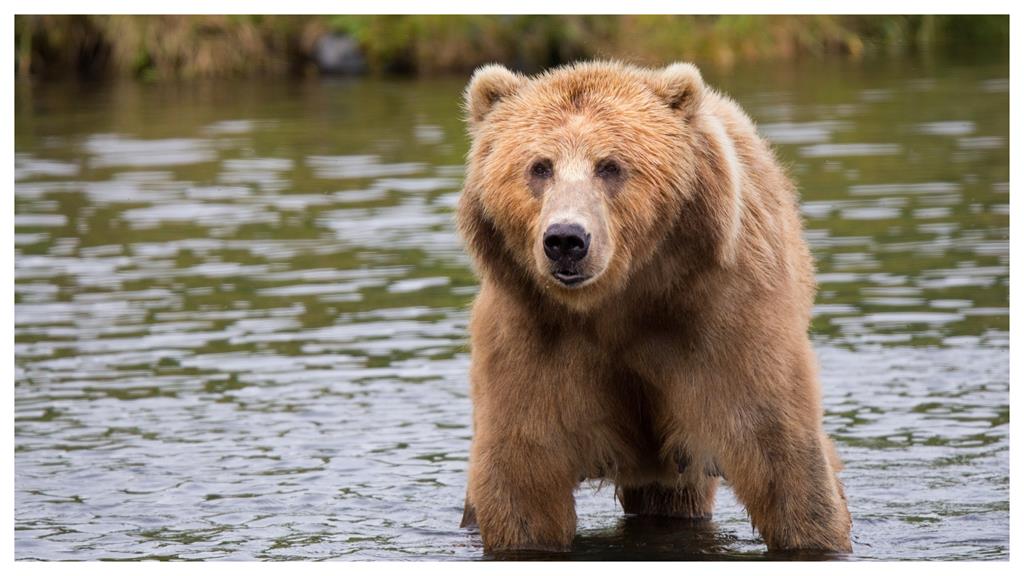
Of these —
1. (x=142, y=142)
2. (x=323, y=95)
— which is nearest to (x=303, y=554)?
(x=142, y=142)

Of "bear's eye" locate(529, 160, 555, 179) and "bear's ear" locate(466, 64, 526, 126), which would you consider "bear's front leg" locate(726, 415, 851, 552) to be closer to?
"bear's eye" locate(529, 160, 555, 179)

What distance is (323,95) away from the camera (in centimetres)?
3138

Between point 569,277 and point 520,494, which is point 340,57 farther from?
point 569,277

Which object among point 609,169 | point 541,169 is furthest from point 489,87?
point 609,169

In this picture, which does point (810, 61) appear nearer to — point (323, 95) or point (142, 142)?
point (323, 95)

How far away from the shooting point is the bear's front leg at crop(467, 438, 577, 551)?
674 centimetres

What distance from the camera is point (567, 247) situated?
19.5 ft

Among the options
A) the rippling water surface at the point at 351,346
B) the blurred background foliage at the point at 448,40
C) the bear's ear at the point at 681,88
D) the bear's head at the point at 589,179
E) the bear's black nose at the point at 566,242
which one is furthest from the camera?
the blurred background foliage at the point at 448,40

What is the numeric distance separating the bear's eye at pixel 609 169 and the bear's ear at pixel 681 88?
17.9 inches

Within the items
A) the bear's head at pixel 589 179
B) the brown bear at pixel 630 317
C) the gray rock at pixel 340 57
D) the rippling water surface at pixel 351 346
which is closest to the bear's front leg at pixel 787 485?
the brown bear at pixel 630 317

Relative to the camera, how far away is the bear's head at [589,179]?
605 centimetres

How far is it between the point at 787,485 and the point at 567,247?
148cm

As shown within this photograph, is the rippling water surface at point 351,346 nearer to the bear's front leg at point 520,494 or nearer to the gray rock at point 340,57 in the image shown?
the bear's front leg at point 520,494

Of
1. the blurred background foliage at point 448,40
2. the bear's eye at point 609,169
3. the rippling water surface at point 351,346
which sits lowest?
the rippling water surface at point 351,346
